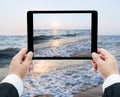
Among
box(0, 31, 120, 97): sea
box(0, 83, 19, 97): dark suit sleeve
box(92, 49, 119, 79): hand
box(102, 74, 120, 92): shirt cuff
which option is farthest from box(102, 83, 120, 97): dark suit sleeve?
box(0, 31, 120, 97): sea

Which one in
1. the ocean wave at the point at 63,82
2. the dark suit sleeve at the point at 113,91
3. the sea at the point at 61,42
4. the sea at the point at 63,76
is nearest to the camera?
the dark suit sleeve at the point at 113,91

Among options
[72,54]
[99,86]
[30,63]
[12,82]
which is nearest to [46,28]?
[72,54]

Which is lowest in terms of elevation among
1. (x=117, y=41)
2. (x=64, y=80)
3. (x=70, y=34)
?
(x=64, y=80)

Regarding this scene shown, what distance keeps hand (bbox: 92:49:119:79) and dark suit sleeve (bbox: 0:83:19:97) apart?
1.07 feet

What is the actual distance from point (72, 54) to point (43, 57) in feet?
0.44

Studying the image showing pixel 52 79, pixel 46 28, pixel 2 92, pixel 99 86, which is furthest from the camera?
pixel 52 79

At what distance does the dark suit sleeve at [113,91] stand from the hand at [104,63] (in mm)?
135

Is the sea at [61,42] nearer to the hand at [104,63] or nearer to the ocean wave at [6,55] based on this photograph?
the hand at [104,63]

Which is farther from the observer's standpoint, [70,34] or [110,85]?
[70,34]

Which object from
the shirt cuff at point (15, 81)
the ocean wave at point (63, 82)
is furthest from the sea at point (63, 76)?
the shirt cuff at point (15, 81)

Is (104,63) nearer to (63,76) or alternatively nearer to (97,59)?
(97,59)

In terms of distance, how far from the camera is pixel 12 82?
3.83ft

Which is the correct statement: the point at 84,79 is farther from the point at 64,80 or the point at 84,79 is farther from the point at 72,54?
the point at 72,54

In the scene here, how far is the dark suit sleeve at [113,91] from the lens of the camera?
1.07 m
